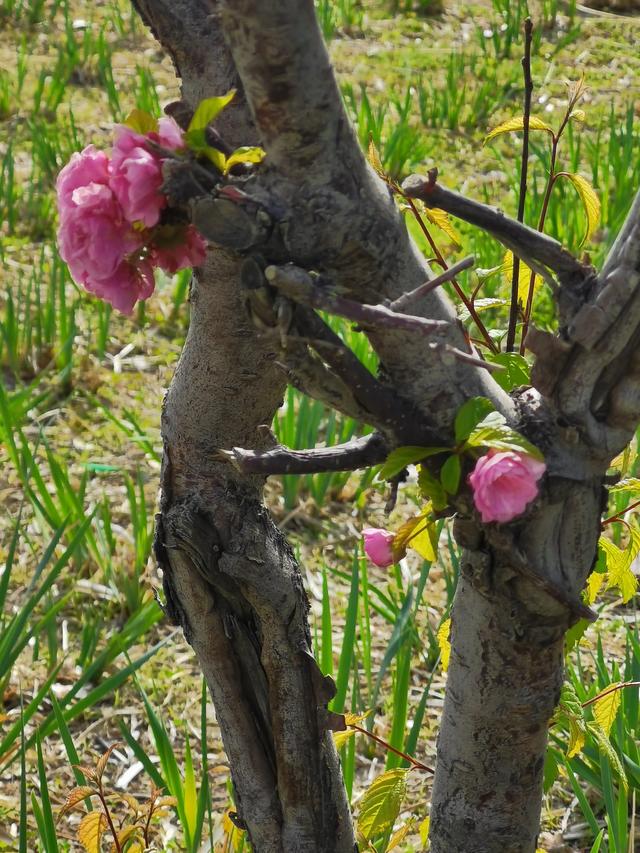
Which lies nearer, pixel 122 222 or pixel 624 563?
pixel 122 222

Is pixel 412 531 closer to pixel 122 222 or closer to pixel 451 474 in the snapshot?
pixel 451 474

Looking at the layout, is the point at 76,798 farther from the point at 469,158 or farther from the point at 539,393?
the point at 469,158

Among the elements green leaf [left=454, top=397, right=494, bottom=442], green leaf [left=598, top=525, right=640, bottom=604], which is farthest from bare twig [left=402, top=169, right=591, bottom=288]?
green leaf [left=598, top=525, right=640, bottom=604]

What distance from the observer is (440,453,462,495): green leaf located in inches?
33.2

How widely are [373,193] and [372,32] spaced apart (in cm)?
469

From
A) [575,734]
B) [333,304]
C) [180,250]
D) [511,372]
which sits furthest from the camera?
[575,734]

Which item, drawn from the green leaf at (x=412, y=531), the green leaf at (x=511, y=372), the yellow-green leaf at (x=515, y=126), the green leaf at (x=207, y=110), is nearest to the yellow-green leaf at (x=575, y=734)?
the green leaf at (x=412, y=531)

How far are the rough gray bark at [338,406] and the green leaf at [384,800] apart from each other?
54mm

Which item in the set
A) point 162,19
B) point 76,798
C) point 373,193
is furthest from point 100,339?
point 373,193

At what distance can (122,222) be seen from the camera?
30.4 inches

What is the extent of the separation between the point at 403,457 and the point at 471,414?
0.07m

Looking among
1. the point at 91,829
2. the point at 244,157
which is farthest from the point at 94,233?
the point at 91,829

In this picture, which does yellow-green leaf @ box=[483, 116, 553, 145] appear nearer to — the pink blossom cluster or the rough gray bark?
the rough gray bark

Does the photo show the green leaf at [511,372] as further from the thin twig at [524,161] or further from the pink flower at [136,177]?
the pink flower at [136,177]
